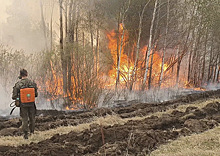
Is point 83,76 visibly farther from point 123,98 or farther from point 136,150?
point 136,150

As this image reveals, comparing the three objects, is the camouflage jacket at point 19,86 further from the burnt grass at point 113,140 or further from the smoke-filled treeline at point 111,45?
the smoke-filled treeline at point 111,45

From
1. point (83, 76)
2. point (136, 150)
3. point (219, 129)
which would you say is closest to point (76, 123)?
point (83, 76)

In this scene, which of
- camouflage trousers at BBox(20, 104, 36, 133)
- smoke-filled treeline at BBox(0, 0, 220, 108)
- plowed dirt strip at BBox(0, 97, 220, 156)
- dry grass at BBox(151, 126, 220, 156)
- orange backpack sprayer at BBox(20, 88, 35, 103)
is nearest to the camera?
dry grass at BBox(151, 126, 220, 156)

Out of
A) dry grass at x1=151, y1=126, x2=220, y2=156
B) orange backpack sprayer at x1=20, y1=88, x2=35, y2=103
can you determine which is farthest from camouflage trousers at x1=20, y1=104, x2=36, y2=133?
dry grass at x1=151, y1=126, x2=220, y2=156

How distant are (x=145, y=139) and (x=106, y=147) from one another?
0.97 metres

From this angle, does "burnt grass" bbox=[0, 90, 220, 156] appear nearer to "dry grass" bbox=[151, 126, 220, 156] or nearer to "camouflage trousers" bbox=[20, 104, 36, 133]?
"dry grass" bbox=[151, 126, 220, 156]

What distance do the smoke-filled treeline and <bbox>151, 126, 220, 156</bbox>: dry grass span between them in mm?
6660

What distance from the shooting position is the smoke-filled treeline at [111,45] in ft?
40.3

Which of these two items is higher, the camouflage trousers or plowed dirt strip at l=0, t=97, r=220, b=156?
the camouflage trousers

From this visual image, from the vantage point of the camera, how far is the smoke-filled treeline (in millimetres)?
12297

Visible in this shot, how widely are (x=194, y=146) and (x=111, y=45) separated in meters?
16.7

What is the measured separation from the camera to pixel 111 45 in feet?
69.1

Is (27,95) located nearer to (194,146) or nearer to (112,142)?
(112,142)

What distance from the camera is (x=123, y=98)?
576 inches
